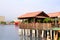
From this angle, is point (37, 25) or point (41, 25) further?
point (37, 25)

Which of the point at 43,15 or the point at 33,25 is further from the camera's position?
the point at 43,15

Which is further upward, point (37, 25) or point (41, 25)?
point (41, 25)

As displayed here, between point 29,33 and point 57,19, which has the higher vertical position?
point 57,19

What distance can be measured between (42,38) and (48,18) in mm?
3677

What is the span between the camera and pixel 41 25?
39.1m

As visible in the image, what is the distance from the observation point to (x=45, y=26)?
3816 cm

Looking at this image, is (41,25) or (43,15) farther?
(43,15)

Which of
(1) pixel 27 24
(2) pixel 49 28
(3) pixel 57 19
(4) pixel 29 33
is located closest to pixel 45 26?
(2) pixel 49 28

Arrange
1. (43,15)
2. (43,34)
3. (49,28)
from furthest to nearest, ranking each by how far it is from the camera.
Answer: (43,15), (43,34), (49,28)

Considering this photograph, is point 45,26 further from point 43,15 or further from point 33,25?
point 43,15

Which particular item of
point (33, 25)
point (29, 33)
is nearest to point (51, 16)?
point (33, 25)

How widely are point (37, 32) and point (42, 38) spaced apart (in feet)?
9.21

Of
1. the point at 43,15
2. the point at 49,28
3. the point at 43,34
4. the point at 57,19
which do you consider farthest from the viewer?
the point at 43,15

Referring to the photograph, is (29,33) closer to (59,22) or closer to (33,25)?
(33,25)
